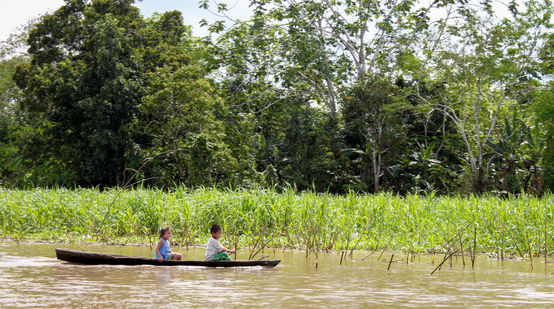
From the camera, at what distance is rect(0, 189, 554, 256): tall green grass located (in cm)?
1052

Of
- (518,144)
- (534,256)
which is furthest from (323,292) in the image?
(518,144)

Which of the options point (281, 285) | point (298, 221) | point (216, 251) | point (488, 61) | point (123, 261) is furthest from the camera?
point (488, 61)

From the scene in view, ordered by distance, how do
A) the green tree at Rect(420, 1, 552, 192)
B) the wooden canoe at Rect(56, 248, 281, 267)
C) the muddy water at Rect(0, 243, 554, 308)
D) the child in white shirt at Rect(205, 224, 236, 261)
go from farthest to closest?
the green tree at Rect(420, 1, 552, 192), the child in white shirt at Rect(205, 224, 236, 261), the wooden canoe at Rect(56, 248, 281, 267), the muddy water at Rect(0, 243, 554, 308)

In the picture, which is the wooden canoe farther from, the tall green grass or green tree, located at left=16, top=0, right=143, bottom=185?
green tree, located at left=16, top=0, right=143, bottom=185

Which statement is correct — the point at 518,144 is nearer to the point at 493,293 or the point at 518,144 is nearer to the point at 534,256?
the point at 534,256

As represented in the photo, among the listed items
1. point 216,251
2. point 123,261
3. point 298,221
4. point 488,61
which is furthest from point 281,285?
point 488,61

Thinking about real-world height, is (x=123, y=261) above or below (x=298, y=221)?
below

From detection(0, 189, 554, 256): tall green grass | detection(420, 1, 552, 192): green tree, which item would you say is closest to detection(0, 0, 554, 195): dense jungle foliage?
detection(420, 1, 552, 192): green tree

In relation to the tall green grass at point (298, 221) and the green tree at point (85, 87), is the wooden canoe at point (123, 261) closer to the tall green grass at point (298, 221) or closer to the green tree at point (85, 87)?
the tall green grass at point (298, 221)

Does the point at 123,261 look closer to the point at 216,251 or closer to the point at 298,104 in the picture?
the point at 216,251

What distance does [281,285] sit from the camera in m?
6.82

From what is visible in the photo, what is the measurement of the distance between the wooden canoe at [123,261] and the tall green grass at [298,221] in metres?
2.12

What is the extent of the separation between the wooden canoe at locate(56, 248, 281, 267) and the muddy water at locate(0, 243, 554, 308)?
0.08m

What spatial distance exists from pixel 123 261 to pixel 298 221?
13.5 ft
